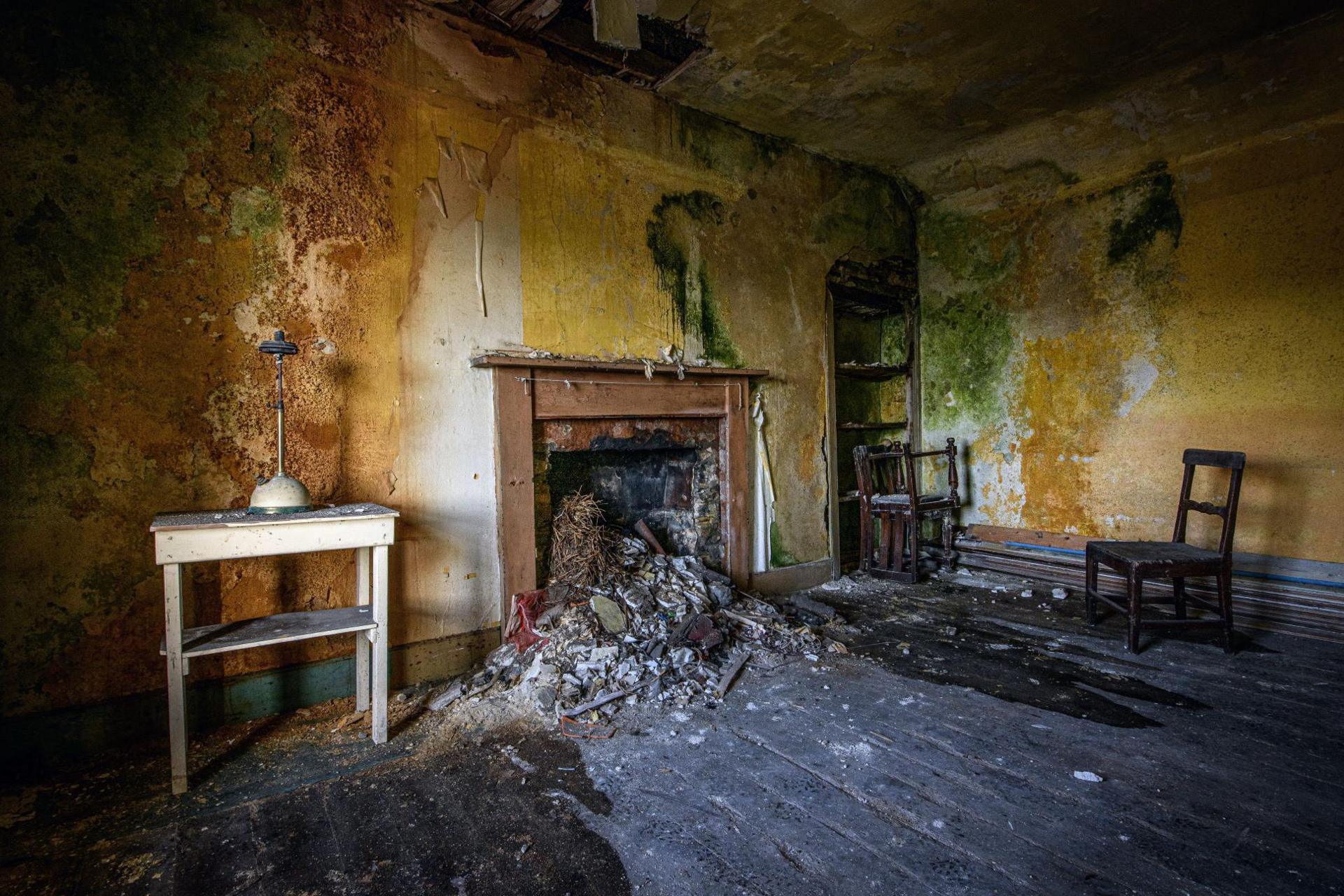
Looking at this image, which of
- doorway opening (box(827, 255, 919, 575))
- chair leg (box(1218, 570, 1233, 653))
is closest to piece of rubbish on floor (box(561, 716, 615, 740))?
doorway opening (box(827, 255, 919, 575))

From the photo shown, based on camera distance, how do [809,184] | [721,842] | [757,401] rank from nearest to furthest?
[721,842], [757,401], [809,184]

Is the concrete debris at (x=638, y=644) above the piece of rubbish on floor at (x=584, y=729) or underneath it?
above

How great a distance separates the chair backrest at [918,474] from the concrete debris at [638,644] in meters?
1.54

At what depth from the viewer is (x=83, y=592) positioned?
232 cm

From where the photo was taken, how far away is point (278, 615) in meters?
2.56

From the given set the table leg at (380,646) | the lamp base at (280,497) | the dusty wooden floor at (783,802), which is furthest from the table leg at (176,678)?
the table leg at (380,646)

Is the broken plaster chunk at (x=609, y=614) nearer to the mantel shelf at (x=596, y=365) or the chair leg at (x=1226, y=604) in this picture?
the mantel shelf at (x=596, y=365)

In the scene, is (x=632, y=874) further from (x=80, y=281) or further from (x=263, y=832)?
(x=80, y=281)

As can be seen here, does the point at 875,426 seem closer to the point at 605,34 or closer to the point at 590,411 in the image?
the point at 590,411

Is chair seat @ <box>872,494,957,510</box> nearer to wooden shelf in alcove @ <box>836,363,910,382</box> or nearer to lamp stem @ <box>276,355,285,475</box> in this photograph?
wooden shelf in alcove @ <box>836,363,910,382</box>

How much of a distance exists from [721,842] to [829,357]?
145 inches

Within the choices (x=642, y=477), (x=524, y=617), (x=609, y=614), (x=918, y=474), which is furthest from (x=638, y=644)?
(x=918, y=474)

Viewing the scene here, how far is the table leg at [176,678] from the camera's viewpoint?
2.08 metres

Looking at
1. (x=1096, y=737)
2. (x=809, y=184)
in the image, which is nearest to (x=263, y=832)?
(x=1096, y=737)
